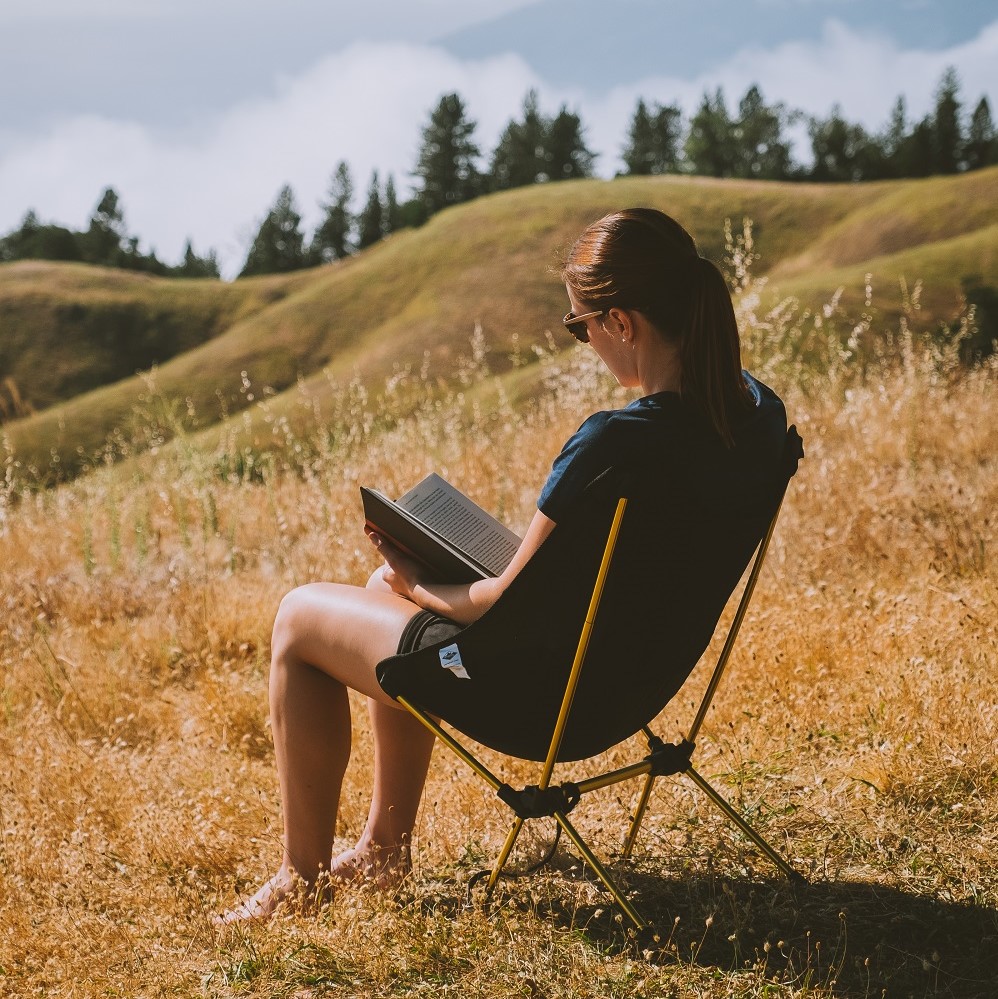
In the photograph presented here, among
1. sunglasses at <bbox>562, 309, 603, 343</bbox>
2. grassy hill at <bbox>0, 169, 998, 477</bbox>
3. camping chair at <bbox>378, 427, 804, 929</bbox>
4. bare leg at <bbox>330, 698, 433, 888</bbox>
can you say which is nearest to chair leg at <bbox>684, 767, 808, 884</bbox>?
camping chair at <bbox>378, 427, 804, 929</bbox>

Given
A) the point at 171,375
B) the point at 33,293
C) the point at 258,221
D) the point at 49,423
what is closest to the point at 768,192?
the point at 171,375

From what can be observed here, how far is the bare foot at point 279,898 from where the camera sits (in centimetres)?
279

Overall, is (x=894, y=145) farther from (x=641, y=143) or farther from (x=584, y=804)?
(x=584, y=804)

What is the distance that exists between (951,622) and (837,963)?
2.00 meters

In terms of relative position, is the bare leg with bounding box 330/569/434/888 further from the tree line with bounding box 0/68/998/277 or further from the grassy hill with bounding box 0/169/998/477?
the tree line with bounding box 0/68/998/277

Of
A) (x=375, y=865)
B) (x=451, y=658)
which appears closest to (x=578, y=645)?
(x=451, y=658)

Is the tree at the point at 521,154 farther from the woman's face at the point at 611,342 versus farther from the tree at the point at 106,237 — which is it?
the woman's face at the point at 611,342

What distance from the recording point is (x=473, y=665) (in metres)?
2.36

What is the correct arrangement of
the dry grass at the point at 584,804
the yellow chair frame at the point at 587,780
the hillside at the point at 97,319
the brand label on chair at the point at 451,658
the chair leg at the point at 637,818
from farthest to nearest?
1. the hillside at the point at 97,319
2. the chair leg at the point at 637,818
3. the dry grass at the point at 584,804
4. the brand label on chair at the point at 451,658
5. the yellow chair frame at the point at 587,780

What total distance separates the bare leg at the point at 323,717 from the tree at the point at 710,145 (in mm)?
74044

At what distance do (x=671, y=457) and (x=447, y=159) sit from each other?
249 ft

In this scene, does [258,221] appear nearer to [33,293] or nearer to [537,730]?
[33,293]

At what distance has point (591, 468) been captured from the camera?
2121 millimetres

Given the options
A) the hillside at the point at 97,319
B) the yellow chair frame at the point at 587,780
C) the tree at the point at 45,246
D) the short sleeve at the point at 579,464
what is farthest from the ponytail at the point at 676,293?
the tree at the point at 45,246
